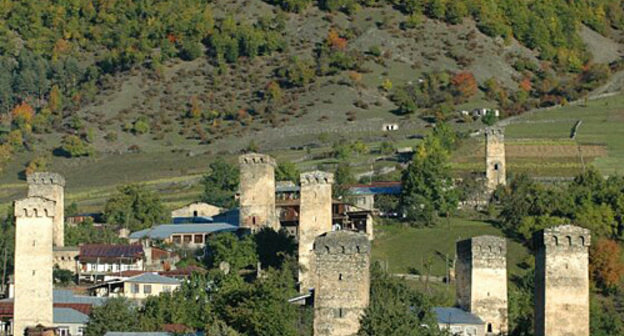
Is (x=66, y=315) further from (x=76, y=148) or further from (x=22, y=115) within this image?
(x=22, y=115)

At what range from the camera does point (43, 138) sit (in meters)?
165

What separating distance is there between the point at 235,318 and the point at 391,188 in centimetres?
4284

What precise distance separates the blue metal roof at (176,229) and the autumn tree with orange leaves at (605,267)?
1715 centimetres

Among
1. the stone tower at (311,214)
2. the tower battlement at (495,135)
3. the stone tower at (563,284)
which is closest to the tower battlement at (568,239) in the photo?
the stone tower at (563,284)

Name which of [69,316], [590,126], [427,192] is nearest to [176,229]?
[427,192]

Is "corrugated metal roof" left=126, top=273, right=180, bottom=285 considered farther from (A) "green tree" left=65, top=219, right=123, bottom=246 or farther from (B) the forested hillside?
(B) the forested hillside

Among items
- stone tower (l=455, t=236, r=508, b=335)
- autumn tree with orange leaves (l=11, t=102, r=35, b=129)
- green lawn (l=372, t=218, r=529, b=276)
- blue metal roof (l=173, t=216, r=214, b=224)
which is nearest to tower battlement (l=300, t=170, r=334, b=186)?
green lawn (l=372, t=218, r=529, b=276)

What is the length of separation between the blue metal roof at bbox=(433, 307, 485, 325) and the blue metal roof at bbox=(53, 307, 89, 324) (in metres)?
13.4

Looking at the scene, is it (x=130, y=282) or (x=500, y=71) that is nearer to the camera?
(x=130, y=282)

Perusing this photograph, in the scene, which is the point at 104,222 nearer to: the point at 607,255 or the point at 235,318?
the point at 607,255

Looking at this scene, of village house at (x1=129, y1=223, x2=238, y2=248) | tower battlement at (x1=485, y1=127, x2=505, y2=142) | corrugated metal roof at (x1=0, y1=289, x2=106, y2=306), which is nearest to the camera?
corrugated metal roof at (x1=0, y1=289, x2=106, y2=306)

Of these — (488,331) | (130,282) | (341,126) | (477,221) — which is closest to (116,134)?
(341,126)

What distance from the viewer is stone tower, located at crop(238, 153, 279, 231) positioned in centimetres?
9078

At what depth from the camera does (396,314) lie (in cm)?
6194
